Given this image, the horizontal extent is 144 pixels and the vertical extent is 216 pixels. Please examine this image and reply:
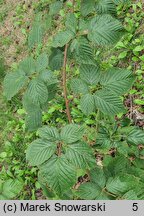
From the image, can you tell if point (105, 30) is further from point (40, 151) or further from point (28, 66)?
point (40, 151)

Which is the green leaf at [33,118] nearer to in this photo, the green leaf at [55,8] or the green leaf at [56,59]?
the green leaf at [56,59]

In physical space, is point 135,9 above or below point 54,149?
above

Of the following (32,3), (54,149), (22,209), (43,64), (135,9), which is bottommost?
(22,209)

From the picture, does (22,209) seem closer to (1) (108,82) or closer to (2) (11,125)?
(1) (108,82)

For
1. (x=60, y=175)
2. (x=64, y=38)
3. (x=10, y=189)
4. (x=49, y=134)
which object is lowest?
(x=10, y=189)

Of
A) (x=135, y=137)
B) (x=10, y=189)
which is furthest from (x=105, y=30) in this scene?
(x=10, y=189)

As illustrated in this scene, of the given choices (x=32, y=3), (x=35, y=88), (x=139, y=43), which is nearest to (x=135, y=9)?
(x=139, y=43)

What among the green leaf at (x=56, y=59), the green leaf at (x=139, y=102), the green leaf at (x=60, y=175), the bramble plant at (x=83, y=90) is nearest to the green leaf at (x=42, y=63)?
the bramble plant at (x=83, y=90)
